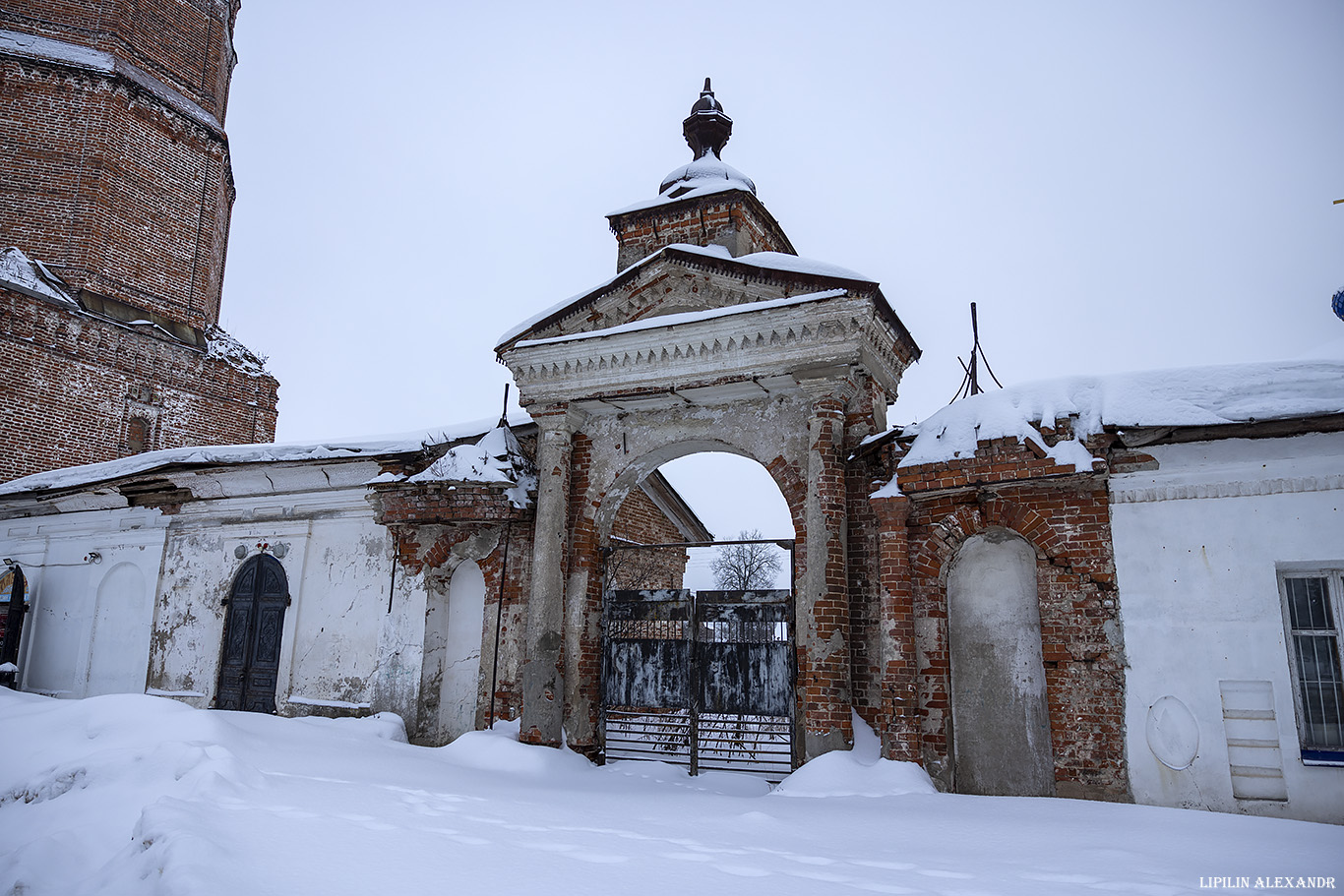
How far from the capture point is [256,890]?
3756mm

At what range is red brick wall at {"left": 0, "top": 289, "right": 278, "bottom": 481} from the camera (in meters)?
16.1

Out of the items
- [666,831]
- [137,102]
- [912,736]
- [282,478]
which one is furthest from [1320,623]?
[137,102]

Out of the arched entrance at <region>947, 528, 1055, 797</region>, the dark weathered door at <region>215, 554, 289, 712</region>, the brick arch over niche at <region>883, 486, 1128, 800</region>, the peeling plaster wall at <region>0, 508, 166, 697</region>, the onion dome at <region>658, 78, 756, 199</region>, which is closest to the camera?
the brick arch over niche at <region>883, 486, 1128, 800</region>

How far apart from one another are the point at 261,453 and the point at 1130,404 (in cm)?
1086

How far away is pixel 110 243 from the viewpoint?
18.0 metres

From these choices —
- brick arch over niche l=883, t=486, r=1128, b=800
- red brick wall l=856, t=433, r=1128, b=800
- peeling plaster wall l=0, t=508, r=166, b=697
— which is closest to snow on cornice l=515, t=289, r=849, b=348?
red brick wall l=856, t=433, r=1128, b=800

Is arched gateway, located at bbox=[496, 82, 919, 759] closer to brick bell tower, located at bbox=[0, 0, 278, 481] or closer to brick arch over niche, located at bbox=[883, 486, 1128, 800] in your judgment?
brick arch over niche, located at bbox=[883, 486, 1128, 800]

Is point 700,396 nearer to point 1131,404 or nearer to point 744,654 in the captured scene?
point 744,654

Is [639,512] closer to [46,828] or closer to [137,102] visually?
[46,828]

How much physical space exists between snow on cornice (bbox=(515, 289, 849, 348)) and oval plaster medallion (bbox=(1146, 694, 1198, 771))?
453cm

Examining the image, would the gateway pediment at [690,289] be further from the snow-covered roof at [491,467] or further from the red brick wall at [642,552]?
the red brick wall at [642,552]

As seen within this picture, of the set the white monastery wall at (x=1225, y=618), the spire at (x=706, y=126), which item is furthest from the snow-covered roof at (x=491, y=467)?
the white monastery wall at (x=1225, y=618)

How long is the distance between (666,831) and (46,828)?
148 inches

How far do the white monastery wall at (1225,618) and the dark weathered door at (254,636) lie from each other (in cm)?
1027
